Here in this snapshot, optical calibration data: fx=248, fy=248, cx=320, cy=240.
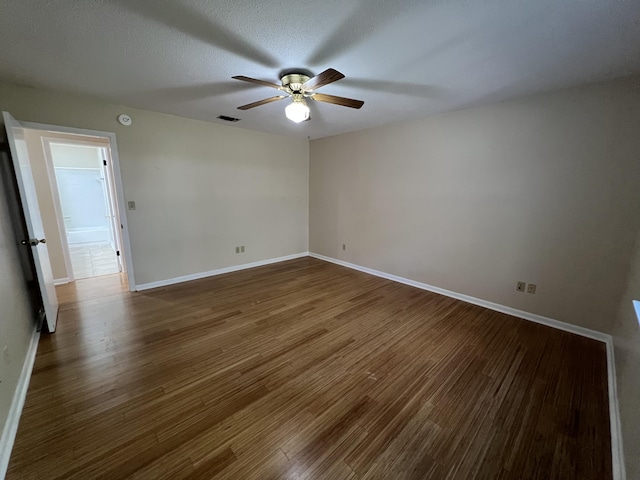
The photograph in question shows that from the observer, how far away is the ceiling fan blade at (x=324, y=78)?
63.2 inches

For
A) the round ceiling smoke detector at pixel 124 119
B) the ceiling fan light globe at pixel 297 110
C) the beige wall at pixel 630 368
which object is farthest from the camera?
the round ceiling smoke detector at pixel 124 119

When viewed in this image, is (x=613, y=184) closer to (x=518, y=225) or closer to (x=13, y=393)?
(x=518, y=225)

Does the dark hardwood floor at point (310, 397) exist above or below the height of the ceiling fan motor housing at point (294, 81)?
below

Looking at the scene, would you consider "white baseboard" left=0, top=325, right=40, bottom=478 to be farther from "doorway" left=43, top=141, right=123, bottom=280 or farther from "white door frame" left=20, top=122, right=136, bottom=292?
"doorway" left=43, top=141, right=123, bottom=280

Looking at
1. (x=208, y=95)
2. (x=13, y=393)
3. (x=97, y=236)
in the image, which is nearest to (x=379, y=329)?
(x=13, y=393)

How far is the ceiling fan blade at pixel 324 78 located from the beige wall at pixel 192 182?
249 cm

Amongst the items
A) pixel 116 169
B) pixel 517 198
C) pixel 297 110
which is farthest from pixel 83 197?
pixel 517 198

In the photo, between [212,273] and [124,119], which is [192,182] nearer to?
[124,119]

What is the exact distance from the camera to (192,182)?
380 cm

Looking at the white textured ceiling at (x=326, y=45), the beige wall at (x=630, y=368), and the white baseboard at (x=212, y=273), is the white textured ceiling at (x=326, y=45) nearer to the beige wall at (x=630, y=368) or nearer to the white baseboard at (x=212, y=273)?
the beige wall at (x=630, y=368)

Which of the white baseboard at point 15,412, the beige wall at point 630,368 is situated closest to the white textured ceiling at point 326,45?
the beige wall at point 630,368

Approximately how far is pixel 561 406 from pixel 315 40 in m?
2.98

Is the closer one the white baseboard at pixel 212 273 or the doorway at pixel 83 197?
the white baseboard at pixel 212 273

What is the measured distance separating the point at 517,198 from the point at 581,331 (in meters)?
1.48
